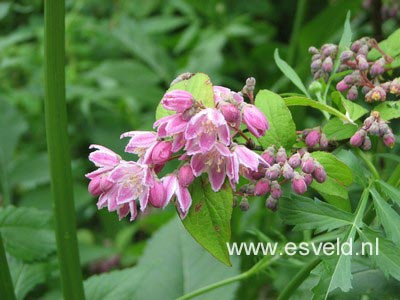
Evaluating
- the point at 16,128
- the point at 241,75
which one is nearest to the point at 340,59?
the point at 16,128

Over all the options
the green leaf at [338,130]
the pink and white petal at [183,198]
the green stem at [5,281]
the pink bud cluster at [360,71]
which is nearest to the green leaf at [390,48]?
the pink bud cluster at [360,71]

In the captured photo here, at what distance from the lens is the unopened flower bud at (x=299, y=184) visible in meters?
0.78

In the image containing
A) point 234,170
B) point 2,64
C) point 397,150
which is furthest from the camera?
point 2,64

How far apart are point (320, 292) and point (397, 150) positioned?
0.47 metres

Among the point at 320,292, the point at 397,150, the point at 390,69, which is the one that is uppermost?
the point at 390,69

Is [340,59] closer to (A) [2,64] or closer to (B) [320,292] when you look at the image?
(B) [320,292]

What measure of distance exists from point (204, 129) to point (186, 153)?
0.04 m

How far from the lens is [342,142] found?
2.96ft

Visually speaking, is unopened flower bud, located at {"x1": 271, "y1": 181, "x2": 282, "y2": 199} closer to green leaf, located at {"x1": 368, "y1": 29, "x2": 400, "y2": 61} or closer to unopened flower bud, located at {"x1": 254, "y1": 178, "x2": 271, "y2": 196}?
unopened flower bud, located at {"x1": 254, "y1": 178, "x2": 271, "y2": 196}

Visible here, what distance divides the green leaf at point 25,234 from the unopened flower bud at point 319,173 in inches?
22.4

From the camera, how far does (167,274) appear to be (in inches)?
50.4

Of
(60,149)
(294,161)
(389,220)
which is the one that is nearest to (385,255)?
(389,220)

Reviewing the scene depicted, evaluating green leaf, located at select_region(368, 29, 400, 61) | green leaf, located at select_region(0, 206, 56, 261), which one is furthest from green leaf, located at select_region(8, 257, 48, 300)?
green leaf, located at select_region(368, 29, 400, 61)

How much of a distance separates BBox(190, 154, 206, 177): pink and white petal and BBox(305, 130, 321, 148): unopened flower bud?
15 cm
